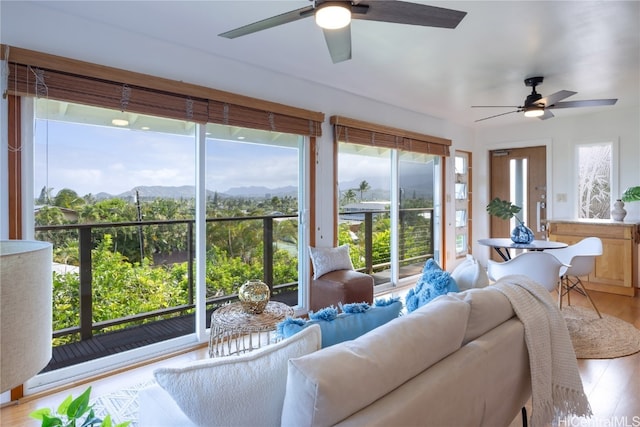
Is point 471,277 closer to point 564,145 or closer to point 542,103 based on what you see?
point 542,103

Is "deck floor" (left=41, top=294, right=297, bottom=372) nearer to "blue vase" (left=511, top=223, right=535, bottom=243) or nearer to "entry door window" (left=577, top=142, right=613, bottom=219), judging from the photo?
"blue vase" (left=511, top=223, right=535, bottom=243)

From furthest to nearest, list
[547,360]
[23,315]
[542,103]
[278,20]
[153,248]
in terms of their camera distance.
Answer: [542,103], [153,248], [278,20], [547,360], [23,315]

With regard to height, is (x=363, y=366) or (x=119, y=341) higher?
(x=363, y=366)

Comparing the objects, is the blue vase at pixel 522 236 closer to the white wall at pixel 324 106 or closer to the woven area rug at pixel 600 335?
the woven area rug at pixel 600 335

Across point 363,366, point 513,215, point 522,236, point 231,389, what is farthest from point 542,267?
point 231,389

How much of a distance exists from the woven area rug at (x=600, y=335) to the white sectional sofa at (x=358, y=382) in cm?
212

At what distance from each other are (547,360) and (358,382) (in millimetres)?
1139

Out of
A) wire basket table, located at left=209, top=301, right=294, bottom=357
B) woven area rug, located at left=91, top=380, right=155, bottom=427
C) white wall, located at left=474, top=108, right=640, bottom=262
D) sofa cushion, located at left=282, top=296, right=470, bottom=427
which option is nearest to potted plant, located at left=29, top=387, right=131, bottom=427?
sofa cushion, located at left=282, top=296, right=470, bottom=427

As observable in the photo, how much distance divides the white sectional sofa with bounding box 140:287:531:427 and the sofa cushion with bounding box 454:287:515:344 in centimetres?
3

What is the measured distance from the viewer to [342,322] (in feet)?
4.41

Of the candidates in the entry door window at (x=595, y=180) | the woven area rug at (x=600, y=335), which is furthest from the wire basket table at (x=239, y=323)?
the entry door window at (x=595, y=180)

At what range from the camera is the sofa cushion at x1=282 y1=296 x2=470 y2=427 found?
0.88 metres

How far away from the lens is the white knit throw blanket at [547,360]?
5.14 feet

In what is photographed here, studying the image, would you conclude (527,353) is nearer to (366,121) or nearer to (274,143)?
(274,143)
